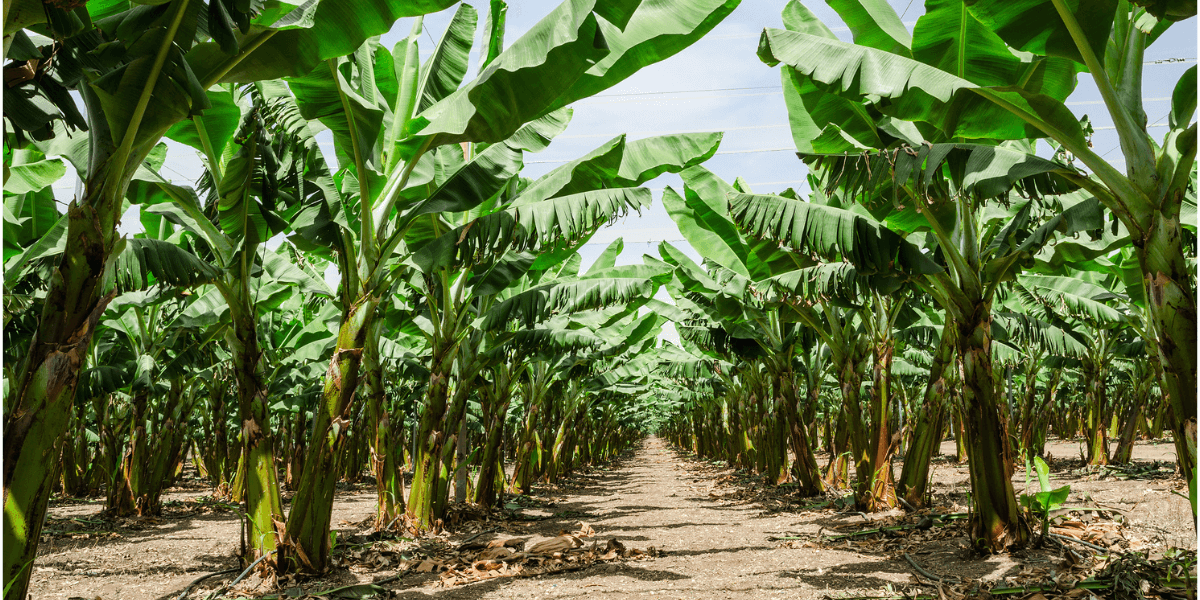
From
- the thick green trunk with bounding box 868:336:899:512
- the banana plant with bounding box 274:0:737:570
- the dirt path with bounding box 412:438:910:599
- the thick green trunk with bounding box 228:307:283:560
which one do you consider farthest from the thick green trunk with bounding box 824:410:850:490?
the thick green trunk with bounding box 228:307:283:560

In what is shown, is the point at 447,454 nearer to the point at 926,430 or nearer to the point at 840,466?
the point at 926,430

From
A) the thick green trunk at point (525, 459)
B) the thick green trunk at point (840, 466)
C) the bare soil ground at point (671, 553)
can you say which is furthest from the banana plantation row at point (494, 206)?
the thick green trunk at point (525, 459)

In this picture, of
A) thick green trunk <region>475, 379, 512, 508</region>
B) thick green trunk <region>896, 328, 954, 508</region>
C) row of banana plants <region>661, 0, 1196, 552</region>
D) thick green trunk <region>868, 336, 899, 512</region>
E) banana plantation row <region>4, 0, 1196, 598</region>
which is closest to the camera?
banana plantation row <region>4, 0, 1196, 598</region>

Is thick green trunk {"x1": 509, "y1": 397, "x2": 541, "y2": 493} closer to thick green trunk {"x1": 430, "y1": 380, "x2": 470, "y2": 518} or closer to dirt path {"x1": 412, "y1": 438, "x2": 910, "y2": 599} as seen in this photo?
dirt path {"x1": 412, "y1": 438, "x2": 910, "y2": 599}

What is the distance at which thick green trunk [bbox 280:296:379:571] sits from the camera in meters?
5.57

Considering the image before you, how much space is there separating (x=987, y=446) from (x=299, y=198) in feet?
18.7

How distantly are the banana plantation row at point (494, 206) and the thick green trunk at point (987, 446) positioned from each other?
26 mm

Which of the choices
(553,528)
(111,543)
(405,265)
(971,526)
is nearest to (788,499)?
(553,528)

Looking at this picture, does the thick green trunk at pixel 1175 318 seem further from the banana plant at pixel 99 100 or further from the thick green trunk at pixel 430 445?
the thick green trunk at pixel 430 445

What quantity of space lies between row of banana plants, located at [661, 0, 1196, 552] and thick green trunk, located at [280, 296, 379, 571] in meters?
3.13

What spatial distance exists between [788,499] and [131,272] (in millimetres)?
9982

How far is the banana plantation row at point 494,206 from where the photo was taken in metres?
3.52

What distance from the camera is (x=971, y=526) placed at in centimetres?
636

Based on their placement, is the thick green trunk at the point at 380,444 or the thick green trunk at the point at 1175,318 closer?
the thick green trunk at the point at 1175,318
